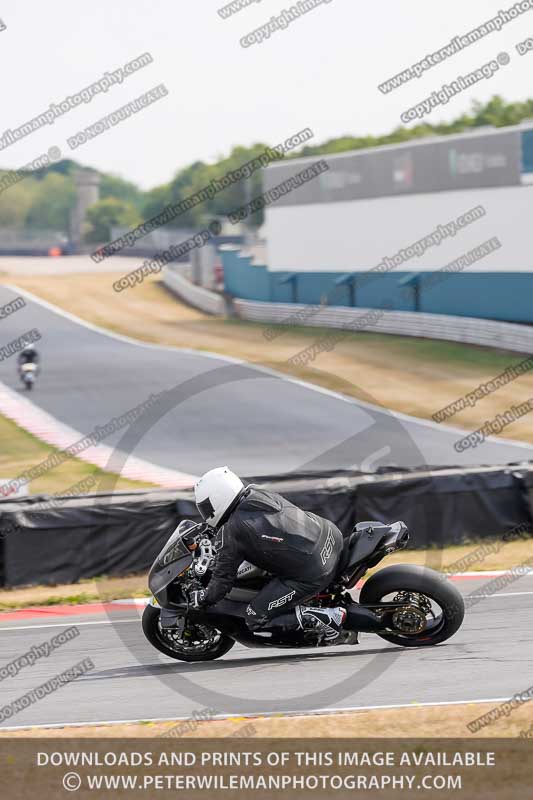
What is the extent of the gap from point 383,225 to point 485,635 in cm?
3401

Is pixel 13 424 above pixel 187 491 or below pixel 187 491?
below

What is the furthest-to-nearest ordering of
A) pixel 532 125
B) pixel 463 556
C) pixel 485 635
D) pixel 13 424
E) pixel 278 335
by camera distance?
pixel 278 335
pixel 532 125
pixel 13 424
pixel 463 556
pixel 485 635

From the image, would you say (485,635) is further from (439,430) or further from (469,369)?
(469,369)

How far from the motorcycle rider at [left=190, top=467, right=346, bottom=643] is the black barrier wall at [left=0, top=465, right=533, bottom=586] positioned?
4837mm

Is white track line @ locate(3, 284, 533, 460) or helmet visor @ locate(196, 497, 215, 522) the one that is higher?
helmet visor @ locate(196, 497, 215, 522)

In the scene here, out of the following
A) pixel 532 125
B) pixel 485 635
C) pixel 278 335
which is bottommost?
pixel 278 335

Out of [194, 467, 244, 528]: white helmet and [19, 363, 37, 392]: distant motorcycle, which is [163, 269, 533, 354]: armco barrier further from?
[194, 467, 244, 528]: white helmet

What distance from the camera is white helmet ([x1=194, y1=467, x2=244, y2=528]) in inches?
318

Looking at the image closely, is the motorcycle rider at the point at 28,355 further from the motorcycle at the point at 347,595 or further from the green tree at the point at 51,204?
the green tree at the point at 51,204

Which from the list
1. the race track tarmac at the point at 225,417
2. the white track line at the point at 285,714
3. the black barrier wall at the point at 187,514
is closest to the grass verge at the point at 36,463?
the race track tarmac at the point at 225,417

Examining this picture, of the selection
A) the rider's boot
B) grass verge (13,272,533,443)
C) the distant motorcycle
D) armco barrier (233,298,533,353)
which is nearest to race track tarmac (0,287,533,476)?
the distant motorcycle

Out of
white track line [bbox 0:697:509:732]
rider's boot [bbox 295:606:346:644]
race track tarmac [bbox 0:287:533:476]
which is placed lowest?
race track tarmac [bbox 0:287:533:476]

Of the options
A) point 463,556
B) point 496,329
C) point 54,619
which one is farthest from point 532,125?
point 54,619

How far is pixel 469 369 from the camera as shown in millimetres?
32312
